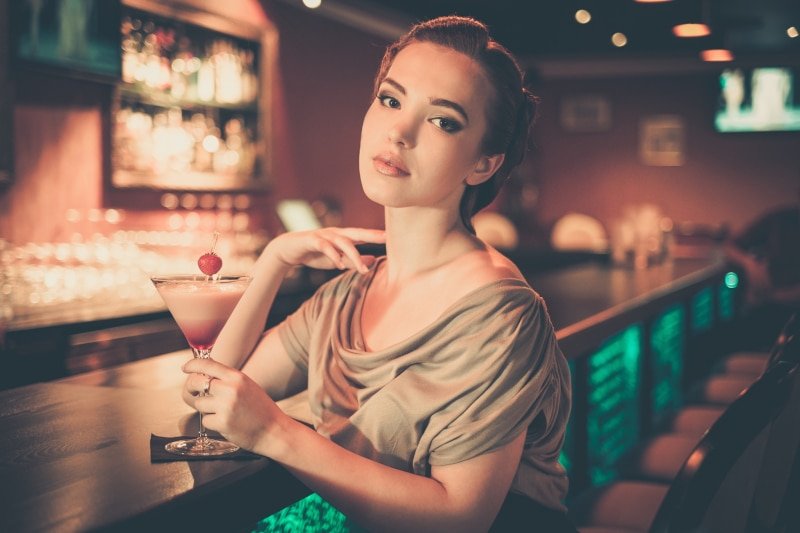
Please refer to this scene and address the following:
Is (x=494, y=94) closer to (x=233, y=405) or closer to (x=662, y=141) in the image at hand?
A: (x=233, y=405)

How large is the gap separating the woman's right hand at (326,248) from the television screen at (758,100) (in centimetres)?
988

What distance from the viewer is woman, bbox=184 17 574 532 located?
4.28 feet

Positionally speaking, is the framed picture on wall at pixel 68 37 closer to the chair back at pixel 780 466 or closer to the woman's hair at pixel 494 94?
the woman's hair at pixel 494 94

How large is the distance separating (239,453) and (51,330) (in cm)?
229

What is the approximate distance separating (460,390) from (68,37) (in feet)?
12.4

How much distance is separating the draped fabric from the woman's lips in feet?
0.79

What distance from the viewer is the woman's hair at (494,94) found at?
5.06ft

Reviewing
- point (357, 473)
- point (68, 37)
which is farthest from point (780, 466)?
Answer: point (68, 37)

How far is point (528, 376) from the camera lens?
4.59ft

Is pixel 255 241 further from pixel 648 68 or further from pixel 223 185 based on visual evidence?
pixel 648 68

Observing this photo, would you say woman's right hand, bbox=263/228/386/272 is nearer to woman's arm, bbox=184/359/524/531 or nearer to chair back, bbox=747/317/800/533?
woman's arm, bbox=184/359/524/531

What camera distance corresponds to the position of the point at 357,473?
1302 mm

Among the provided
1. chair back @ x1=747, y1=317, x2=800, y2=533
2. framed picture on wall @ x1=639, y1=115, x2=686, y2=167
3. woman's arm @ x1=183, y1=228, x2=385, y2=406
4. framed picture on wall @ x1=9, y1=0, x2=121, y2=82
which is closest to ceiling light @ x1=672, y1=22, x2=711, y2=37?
framed picture on wall @ x1=9, y1=0, x2=121, y2=82

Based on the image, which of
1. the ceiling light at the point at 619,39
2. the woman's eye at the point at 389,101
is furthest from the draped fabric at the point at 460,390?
the ceiling light at the point at 619,39
